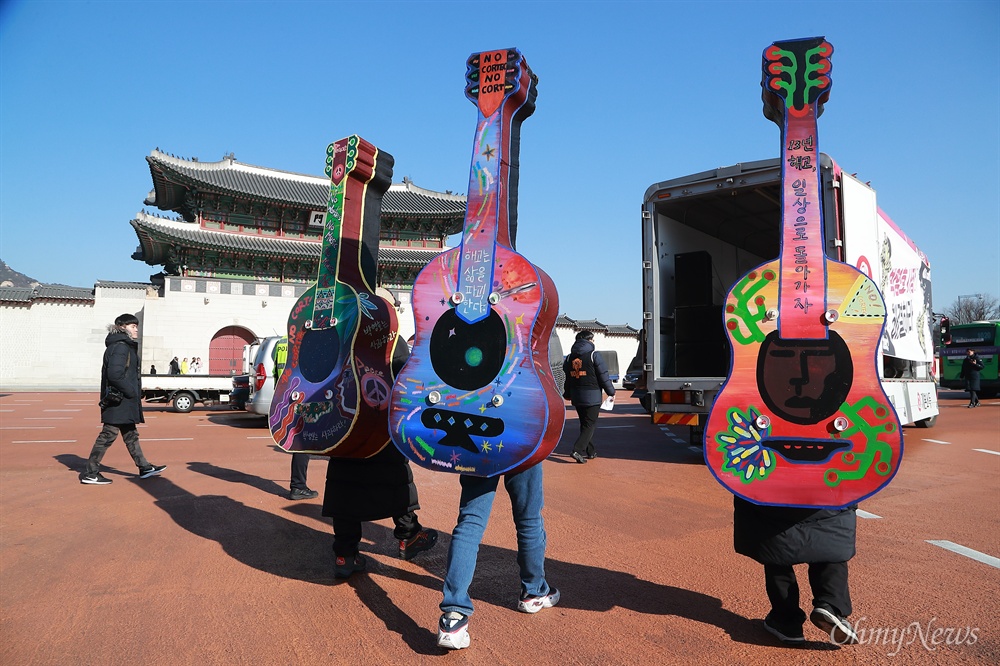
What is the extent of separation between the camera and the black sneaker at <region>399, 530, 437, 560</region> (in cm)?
378

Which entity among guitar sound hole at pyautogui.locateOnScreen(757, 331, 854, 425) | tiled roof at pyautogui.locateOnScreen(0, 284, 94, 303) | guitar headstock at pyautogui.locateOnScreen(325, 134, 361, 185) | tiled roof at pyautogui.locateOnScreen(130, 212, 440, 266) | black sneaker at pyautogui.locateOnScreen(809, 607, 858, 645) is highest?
tiled roof at pyautogui.locateOnScreen(130, 212, 440, 266)

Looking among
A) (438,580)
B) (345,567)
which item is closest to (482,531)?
(438,580)

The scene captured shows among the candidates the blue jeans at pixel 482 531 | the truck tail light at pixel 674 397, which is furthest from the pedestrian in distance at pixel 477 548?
the truck tail light at pixel 674 397

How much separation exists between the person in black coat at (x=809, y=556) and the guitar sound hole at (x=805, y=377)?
0.42m

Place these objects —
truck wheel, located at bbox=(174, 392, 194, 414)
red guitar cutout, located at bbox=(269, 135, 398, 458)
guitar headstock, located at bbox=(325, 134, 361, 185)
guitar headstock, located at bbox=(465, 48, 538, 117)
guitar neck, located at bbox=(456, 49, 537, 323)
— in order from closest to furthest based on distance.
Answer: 1. guitar neck, located at bbox=(456, 49, 537, 323)
2. guitar headstock, located at bbox=(465, 48, 538, 117)
3. red guitar cutout, located at bbox=(269, 135, 398, 458)
4. guitar headstock, located at bbox=(325, 134, 361, 185)
5. truck wheel, located at bbox=(174, 392, 194, 414)

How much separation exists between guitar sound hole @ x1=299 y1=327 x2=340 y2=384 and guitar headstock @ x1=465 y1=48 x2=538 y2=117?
1.56 metres

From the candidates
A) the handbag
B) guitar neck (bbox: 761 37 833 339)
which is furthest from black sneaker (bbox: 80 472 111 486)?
guitar neck (bbox: 761 37 833 339)

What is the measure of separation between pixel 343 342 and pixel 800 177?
2.53 metres

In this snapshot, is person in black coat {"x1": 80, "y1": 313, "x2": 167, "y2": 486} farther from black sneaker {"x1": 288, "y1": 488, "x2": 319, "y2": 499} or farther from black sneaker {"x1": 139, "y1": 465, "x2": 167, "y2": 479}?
black sneaker {"x1": 288, "y1": 488, "x2": 319, "y2": 499}

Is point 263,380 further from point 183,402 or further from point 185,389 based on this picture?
point 183,402

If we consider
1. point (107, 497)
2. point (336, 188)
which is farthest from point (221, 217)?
point (336, 188)

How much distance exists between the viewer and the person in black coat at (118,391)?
19.8 feet

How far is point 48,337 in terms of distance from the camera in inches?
1049

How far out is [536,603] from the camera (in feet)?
9.62
